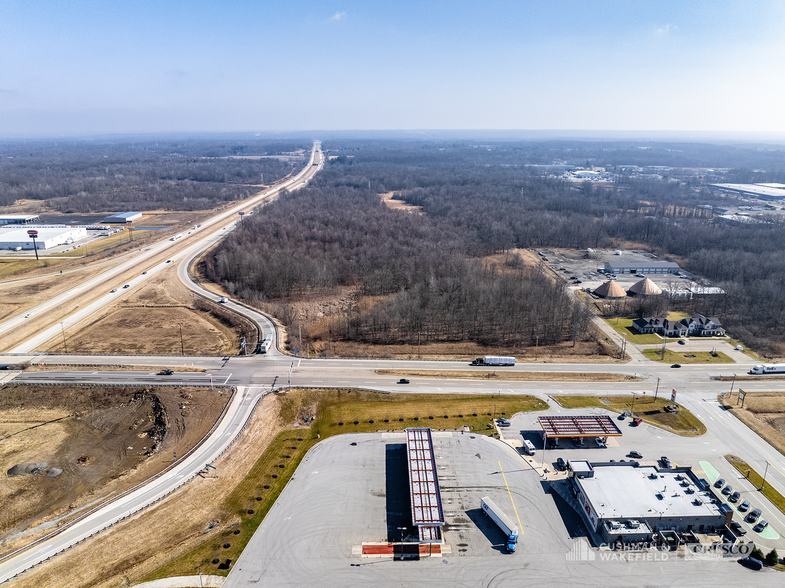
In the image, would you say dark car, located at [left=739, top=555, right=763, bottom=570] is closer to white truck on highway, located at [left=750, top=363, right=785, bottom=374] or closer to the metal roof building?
the metal roof building

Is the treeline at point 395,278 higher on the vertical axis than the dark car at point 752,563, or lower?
higher

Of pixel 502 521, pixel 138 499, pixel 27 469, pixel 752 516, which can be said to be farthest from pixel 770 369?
pixel 27 469

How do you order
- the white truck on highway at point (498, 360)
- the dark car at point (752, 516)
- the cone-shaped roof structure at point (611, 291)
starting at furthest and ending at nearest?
the cone-shaped roof structure at point (611, 291) < the white truck on highway at point (498, 360) < the dark car at point (752, 516)

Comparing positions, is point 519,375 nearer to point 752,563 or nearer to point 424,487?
point 424,487

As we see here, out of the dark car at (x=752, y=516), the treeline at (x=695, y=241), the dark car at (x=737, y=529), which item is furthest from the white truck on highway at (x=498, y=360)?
the treeline at (x=695, y=241)

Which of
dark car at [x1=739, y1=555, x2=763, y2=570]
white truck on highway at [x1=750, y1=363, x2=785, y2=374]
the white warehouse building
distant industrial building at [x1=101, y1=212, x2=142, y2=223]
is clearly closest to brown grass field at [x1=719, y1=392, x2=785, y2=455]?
white truck on highway at [x1=750, y1=363, x2=785, y2=374]

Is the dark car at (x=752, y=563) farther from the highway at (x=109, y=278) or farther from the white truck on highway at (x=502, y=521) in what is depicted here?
the highway at (x=109, y=278)

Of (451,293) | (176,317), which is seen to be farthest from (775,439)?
(176,317)
